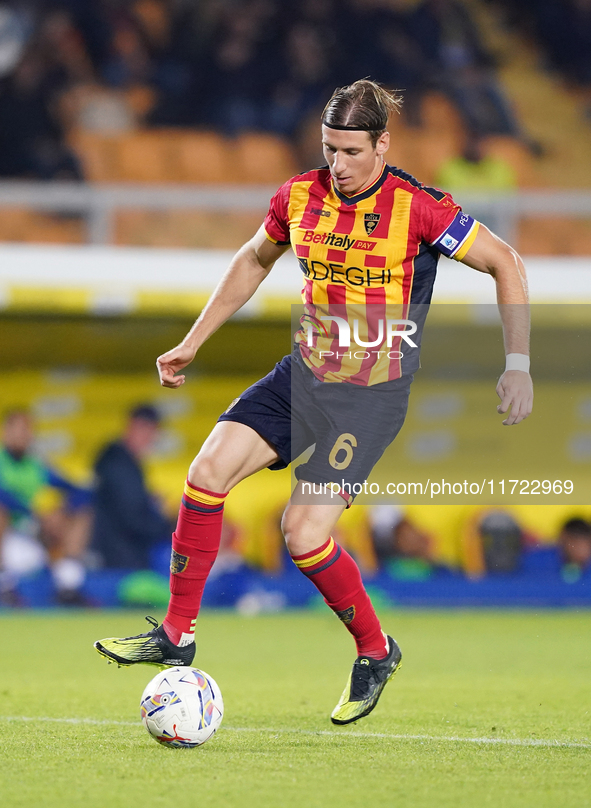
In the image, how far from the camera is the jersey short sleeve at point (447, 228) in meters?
4.22

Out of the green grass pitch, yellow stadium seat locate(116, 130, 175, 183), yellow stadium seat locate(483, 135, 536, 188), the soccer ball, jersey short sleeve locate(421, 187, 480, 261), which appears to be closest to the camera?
the green grass pitch

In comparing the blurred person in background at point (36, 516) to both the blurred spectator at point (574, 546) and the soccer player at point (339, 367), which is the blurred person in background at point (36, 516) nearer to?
the blurred spectator at point (574, 546)

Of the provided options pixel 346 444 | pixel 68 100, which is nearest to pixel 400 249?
pixel 346 444

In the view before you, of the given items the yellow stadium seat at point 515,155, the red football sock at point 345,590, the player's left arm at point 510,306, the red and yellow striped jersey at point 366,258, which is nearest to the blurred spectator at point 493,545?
the yellow stadium seat at point 515,155

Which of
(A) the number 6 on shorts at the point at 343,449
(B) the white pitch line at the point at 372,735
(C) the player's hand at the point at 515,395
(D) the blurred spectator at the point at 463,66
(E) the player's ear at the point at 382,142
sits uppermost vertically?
(D) the blurred spectator at the point at 463,66

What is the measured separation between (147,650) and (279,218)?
1693 millimetres

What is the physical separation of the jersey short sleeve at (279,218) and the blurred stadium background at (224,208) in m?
5.21

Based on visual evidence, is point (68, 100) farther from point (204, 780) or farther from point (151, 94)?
point (204, 780)

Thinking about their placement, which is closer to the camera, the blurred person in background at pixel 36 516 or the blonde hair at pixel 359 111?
the blonde hair at pixel 359 111

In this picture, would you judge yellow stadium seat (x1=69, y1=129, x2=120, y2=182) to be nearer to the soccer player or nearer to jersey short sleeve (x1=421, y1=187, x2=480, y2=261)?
the soccer player

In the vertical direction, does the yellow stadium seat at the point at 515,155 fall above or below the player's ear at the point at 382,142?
above

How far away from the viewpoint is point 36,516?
10930mm

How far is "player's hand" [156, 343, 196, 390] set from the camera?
427 centimetres

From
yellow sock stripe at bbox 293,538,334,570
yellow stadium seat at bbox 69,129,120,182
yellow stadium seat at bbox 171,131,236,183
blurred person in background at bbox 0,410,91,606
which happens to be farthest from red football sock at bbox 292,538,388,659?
yellow stadium seat at bbox 171,131,236,183
